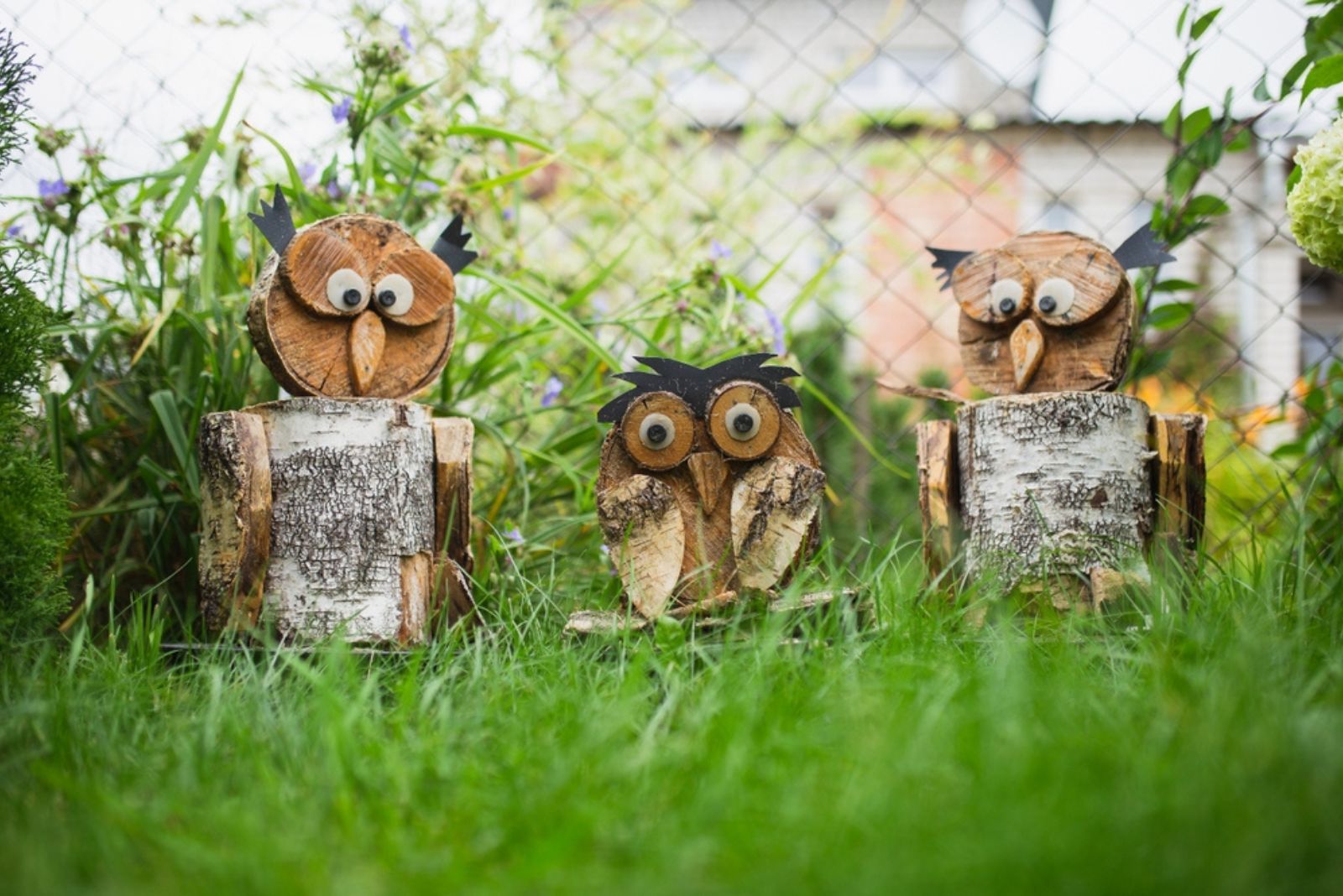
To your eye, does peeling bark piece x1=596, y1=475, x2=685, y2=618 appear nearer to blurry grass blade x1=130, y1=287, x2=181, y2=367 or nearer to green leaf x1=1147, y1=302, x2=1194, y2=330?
blurry grass blade x1=130, y1=287, x2=181, y2=367

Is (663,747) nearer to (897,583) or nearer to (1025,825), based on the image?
(1025,825)

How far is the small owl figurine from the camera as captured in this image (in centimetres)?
155

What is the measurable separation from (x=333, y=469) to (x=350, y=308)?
0.26 metres

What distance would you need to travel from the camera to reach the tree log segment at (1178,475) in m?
1.60

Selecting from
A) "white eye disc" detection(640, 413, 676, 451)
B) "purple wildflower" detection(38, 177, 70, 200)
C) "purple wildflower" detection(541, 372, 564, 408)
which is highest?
"purple wildflower" detection(38, 177, 70, 200)

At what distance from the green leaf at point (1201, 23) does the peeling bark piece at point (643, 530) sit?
4.26 ft

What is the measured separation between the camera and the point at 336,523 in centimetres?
153

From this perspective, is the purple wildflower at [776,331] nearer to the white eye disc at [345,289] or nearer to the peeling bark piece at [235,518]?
the white eye disc at [345,289]

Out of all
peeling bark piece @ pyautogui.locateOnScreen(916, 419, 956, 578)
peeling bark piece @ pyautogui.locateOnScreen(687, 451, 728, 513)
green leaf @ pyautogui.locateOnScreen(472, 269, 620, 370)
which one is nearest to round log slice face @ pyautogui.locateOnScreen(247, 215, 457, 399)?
green leaf @ pyautogui.locateOnScreen(472, 269, 620, 370)

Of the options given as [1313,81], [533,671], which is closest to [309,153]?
[533,671]

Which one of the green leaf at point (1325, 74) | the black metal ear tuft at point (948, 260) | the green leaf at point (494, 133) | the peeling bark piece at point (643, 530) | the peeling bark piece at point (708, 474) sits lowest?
the peeling bark piece at point (643, 530)

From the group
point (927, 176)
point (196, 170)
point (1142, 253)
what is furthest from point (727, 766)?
point (927, 176)

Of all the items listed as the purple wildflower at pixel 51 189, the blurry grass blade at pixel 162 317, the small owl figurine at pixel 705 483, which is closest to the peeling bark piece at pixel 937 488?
the small owl figurine at pixel 705 483

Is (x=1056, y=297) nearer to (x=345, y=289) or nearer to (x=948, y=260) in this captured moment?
(x=948, y=260)
